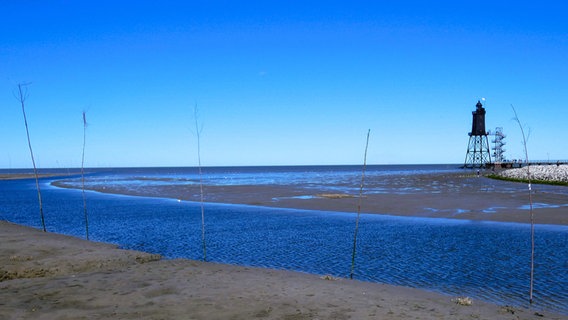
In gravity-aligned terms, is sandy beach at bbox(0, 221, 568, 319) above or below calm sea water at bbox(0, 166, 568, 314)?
above

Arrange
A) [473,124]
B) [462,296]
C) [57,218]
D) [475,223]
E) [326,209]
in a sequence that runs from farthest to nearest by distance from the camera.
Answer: [473,124]
[326,209]
[57,218]
[475,223]
[462,296]

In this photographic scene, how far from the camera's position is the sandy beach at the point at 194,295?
29.7ft

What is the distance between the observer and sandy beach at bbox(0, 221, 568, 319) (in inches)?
356

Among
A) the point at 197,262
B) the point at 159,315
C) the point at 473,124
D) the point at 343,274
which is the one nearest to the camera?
the point at 159,315

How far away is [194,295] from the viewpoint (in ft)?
34.1

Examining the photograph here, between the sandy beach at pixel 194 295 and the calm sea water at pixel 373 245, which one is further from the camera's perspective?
the calm sea water at pixel 373 245

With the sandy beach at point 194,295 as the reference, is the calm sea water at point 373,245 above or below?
below

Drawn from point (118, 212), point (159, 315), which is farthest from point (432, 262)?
point (118, 212)

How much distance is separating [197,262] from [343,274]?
4.83 m

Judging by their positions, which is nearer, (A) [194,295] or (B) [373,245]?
(A) [194,295]

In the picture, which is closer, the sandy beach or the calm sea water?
the sandy beach

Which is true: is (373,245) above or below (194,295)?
below

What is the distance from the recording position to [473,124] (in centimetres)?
10738

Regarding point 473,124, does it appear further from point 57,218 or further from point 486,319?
point 486,319
